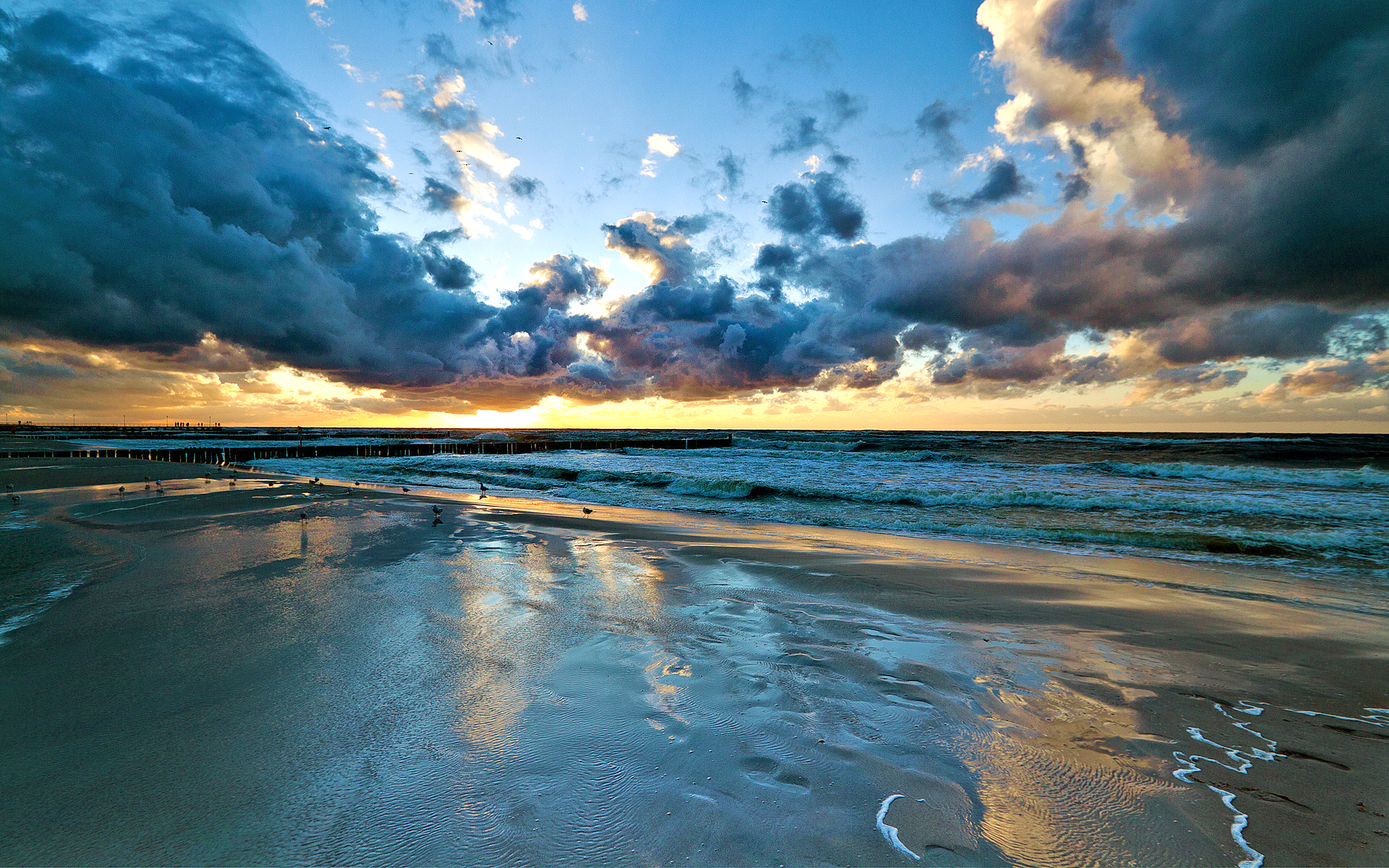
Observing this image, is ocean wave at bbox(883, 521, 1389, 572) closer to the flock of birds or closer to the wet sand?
the wet sand

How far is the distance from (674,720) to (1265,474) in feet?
129

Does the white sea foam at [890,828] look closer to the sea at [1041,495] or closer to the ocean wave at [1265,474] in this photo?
the sea at [1041,495]

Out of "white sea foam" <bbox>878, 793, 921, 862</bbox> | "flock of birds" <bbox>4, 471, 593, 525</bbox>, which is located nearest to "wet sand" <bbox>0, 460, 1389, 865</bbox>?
"white sea foam" <bbox>878, 793, 921, 862</bbox>

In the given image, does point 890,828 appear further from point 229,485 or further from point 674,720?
point 229,485

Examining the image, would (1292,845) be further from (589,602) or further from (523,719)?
(589,602)

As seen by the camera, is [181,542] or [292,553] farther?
[181,542]

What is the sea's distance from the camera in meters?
12.8

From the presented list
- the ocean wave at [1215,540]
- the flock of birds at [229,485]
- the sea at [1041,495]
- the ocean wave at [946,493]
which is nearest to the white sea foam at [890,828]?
the sea at [1041,495]

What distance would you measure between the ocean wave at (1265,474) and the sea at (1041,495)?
11cm

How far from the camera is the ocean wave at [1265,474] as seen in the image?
24769 millimetres

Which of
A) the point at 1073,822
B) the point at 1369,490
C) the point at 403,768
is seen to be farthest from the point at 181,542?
the point at 1369,490

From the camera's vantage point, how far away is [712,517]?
56.2 feet

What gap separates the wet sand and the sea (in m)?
5.10

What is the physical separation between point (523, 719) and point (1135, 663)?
20.3 ft
